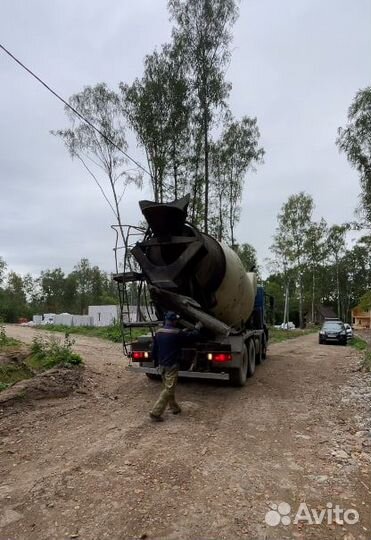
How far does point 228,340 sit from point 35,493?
5109 mm

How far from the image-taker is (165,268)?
8070 millimetres

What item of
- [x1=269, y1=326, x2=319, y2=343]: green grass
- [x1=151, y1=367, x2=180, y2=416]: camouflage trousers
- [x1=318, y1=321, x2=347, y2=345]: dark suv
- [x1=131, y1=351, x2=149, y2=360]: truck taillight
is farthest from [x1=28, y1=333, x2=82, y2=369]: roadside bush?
[x1=318, y1=321, x2=347, y2=345]: dark suv

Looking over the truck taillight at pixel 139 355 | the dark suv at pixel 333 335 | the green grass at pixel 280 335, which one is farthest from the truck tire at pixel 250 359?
the dark suv at pixel 333 335

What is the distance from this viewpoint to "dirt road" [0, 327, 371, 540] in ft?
12.9

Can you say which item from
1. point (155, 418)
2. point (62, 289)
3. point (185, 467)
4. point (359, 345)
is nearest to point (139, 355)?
point (155, 418)

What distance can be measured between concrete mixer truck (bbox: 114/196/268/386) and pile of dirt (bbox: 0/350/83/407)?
1376 millimetres

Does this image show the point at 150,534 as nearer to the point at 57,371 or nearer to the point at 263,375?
the point at 57,371

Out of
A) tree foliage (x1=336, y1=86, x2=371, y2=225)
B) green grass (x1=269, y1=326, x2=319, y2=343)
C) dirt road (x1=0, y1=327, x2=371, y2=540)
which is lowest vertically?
dirt road (x1=0, y1=327, x2=371, y2=540)

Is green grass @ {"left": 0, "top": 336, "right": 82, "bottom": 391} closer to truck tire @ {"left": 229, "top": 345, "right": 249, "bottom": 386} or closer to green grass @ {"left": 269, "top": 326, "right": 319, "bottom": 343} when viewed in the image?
truck tire @ {"left": 229, "top": 345, "right": 249, "bottom": 386}

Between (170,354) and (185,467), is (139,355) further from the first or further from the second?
(185,467)

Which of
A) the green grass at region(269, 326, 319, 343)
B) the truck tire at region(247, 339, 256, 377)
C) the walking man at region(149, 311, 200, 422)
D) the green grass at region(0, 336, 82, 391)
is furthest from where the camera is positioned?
the green grass at region(269, 326, 319, 343)

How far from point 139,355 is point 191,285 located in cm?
216

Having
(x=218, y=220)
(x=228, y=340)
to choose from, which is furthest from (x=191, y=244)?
(x=218, y=220)

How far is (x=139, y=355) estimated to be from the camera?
9.41m
